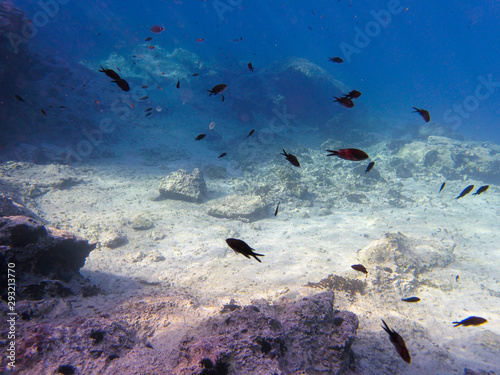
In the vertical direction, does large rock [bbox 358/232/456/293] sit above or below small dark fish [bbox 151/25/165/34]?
below

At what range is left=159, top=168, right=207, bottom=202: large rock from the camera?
380 inches

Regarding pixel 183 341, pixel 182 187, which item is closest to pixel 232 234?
pixel 182 187

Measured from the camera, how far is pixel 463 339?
→ 429 cm

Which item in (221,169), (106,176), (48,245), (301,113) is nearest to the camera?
(48,245)

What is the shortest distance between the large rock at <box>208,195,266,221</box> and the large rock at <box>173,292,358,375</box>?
5.95 meters

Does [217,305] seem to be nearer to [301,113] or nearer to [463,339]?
[463,339]

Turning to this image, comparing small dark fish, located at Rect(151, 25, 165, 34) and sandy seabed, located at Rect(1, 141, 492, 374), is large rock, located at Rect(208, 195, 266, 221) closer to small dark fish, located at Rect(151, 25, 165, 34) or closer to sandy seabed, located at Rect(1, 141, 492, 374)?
sandy seabed, located at Rect(1, 141, 492, 374)

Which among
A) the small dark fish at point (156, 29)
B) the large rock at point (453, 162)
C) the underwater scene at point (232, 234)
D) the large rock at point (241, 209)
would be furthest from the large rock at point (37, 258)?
the large rock at point (453, 162)

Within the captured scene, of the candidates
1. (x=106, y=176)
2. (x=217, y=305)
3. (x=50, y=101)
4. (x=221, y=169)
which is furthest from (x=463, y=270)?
(x=50, y=101)

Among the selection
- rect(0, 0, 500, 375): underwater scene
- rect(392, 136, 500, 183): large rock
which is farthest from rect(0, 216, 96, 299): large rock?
rect(392, 136, 500, 183): large rock

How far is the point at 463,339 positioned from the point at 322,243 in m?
3.85

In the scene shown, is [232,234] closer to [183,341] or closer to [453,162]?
[183,341]

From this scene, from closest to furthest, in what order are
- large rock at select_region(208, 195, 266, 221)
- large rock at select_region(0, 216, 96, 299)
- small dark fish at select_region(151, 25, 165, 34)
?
large rock at select_region(0, 216, 96, 299)
large rock at select_region(208, 195, 266, 221)
small dark fish at select_region(151, 25, 165, 34)

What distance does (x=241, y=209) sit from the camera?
9.15 meters
